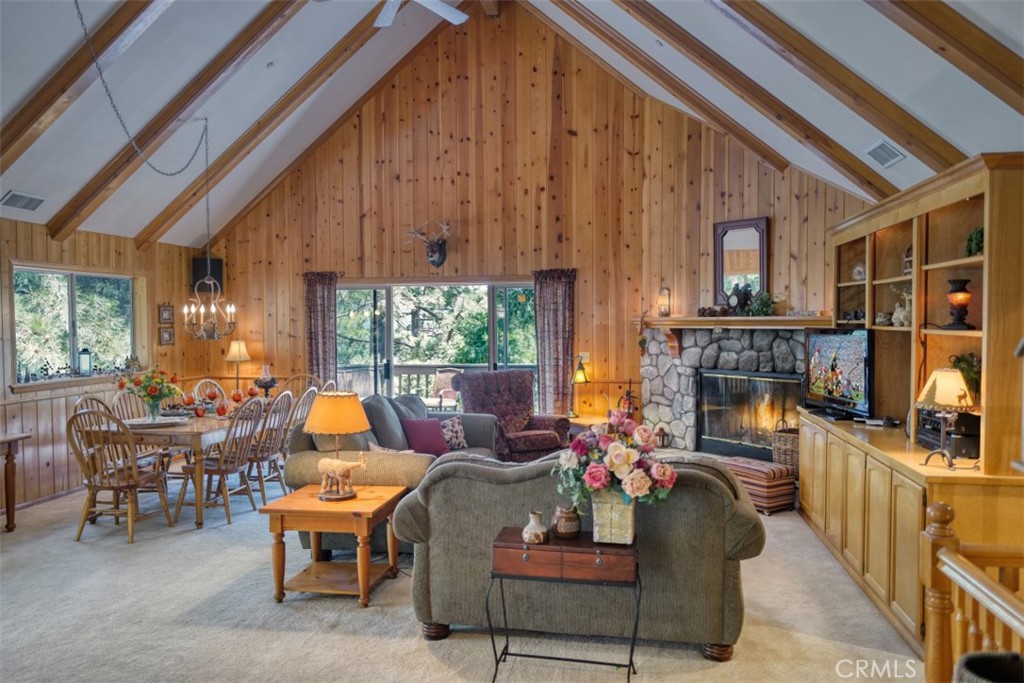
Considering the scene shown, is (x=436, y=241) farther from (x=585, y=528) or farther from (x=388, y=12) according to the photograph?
(x=585, y=528)

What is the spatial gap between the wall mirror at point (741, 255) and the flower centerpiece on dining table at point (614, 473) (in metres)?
4.69

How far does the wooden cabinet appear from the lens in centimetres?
309

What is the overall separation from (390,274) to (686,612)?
20.6 ft

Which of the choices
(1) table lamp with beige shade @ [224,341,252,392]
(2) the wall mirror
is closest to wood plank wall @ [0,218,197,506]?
(1) table lamp with beige shade @ [224,341,252,392]

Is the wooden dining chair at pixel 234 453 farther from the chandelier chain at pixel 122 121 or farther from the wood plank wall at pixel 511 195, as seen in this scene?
the wood plank wall at pixel 511 195

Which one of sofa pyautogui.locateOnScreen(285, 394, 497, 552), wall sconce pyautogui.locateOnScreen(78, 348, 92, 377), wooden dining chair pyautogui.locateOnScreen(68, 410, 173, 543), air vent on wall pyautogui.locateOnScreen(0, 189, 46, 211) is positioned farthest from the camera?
wall sconce pyautogui.locateOnScreen(78, 348, 92, 377)

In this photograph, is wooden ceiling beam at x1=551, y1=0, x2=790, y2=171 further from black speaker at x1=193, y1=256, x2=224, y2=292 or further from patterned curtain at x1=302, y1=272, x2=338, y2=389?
black speaker at x1=193, y1=256, x2=224, y2=292

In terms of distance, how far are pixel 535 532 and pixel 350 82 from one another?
260 inches

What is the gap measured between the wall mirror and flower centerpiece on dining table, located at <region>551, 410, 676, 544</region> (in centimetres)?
469

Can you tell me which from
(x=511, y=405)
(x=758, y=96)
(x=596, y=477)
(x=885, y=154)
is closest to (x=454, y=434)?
(x=511, y=405)

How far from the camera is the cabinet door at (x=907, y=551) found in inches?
127

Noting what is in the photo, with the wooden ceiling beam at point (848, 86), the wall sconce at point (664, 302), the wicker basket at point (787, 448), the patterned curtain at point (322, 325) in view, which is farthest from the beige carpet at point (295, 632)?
the patterned curtain at point (322, 325)

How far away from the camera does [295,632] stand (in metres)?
3.58

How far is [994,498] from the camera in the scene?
313 cm
